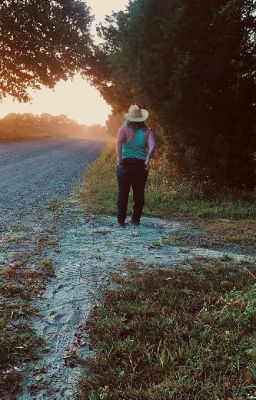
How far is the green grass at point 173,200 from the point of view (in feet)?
31.8

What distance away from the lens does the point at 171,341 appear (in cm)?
354

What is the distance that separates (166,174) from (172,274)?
882 centimetres

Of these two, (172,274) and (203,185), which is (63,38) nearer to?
(203,185)

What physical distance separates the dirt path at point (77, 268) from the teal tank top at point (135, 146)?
→ 1.40m

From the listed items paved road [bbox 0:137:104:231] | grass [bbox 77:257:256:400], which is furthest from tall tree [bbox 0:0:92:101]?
grass [bbox 77:257:256:400]

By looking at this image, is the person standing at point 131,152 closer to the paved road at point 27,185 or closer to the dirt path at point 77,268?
the dirt path at point 77,268

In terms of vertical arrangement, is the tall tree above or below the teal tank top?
above

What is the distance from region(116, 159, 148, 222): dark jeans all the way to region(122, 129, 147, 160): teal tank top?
4.6 inches

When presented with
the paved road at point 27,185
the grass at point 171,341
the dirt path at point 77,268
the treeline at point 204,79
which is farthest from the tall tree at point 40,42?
the grass at point 171,341

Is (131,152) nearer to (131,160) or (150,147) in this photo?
(131,160)

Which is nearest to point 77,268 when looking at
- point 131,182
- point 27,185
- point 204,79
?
point 131,182

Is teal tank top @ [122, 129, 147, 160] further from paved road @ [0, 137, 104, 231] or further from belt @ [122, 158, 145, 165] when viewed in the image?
paved road @ [0, 137, 104, 231]

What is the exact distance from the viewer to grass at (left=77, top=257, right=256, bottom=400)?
2934 millimetres

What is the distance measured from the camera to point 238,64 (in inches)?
418
